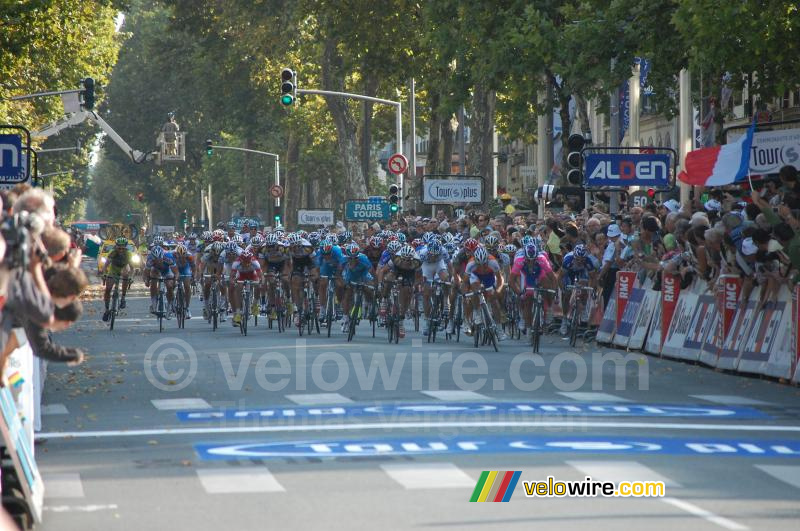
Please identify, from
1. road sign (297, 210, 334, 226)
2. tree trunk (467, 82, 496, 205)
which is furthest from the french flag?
road sign (297, 210, 334, 226)

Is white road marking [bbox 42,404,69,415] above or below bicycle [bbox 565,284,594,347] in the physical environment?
below

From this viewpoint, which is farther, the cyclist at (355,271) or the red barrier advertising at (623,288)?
the cyclist at (355,271)

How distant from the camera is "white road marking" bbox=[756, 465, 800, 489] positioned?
10797 mm

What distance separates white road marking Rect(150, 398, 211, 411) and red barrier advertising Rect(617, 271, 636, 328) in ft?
30.9

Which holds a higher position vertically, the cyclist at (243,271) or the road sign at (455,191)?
the road sign at (455,191)

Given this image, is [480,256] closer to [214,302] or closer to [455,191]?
[214,302]

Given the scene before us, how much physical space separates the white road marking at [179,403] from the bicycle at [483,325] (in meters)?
7.92

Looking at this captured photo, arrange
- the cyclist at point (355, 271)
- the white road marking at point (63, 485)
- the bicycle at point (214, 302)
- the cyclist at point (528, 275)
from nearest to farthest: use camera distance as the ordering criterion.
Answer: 1. the white road marking at point (63, 485)
2. the cyclist at point (528, 275)
3. the cyclist at point (355, 271)
4. the bicycle at point (214, 302)

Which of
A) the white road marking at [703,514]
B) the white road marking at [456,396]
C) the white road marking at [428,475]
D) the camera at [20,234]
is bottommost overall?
the white road marking at [456,396]

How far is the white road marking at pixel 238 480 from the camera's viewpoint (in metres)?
10.5

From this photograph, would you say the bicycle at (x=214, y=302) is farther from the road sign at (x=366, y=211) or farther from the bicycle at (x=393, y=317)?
the road sign at (x=366, y=211)

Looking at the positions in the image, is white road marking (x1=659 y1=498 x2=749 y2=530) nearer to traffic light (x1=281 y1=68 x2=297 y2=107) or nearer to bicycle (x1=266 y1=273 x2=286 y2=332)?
bicycle (x1=266 y1=273 x2=286 y2=332)

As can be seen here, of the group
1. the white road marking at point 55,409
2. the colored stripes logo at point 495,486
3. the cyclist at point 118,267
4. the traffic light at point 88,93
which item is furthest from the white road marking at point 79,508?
the traffic light at point 88,93

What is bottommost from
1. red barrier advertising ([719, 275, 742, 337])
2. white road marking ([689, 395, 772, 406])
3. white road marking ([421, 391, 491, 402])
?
white road marking ([689, 395, 772, 406])
